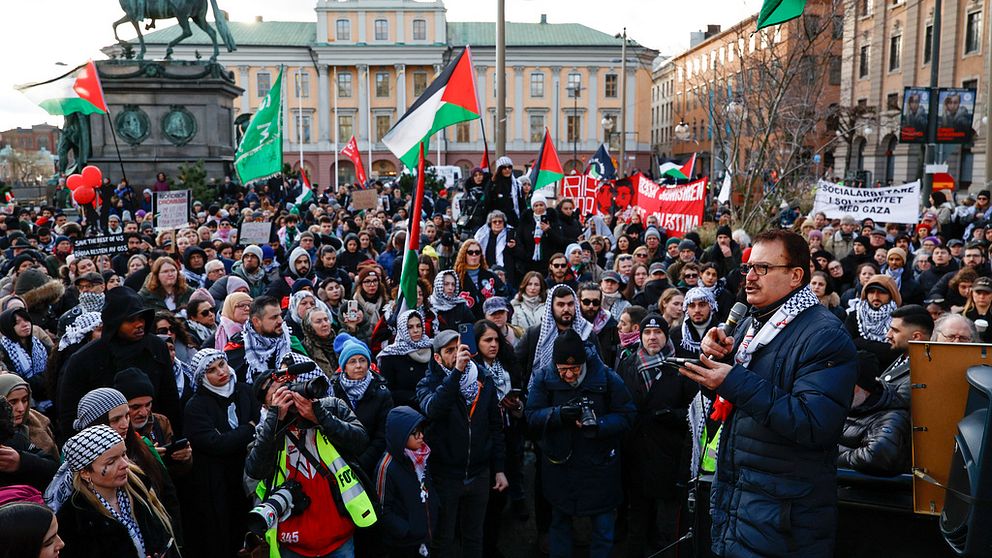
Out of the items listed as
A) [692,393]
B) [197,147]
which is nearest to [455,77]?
[692,393]

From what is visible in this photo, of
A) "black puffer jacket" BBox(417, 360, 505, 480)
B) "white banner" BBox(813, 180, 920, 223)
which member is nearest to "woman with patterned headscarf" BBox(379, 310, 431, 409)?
"black puffer jacket" BBox(417, 360, 505, 480)

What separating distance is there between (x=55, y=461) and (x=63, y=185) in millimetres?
19498

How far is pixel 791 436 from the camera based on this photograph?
3.03 meters

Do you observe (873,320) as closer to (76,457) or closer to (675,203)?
(76,457)

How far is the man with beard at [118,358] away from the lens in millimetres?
5016

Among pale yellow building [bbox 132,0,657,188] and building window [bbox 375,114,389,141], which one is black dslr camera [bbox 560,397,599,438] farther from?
building window [bbox 375,114,389,141]

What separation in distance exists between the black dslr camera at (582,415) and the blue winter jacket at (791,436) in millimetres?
1650

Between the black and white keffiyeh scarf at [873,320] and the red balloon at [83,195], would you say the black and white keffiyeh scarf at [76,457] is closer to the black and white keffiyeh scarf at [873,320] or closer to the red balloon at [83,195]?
the black and white keffiyeh scarf at [873,320]

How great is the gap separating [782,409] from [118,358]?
3.88 m

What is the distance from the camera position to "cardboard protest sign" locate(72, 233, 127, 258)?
28.3 ft

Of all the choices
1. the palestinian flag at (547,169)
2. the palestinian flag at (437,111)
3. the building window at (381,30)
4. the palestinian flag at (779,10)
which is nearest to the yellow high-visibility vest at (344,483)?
the palestinian flag at (437,111)

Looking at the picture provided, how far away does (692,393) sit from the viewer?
561cm

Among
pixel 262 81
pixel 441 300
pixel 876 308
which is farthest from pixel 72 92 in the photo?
pixel 262 81

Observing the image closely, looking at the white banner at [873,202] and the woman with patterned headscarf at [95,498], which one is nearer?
the woman with patterned headscarf at [95,498]
